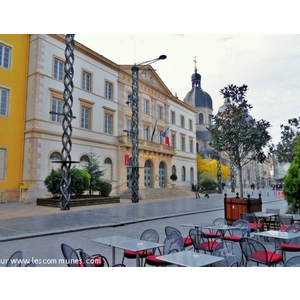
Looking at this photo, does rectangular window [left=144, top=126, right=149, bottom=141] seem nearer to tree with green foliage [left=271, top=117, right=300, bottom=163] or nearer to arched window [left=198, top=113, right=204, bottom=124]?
tree with green foliage [left=271, top=117, right=300, bottom=163]

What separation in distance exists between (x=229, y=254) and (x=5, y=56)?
68.6 ft

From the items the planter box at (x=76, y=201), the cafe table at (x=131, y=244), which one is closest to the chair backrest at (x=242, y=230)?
the cafe table at (x=131, y=244)

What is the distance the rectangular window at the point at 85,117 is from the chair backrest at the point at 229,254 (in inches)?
862

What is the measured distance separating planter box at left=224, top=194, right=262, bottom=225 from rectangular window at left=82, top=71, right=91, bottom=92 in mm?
18861

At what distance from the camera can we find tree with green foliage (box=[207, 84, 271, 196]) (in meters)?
11.7

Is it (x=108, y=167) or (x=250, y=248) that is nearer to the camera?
(x=250, y=248)

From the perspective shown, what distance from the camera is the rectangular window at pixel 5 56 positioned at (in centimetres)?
2007

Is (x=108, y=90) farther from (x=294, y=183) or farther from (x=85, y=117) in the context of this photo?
(x=294, y=183)

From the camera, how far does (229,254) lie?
4105 mm

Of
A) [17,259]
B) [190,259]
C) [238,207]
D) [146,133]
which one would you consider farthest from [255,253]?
[146,133]

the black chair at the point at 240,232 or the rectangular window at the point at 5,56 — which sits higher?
the rectangular window at the point at 5,56

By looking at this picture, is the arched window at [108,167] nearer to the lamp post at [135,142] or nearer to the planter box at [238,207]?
the lamp post at [135,142]
